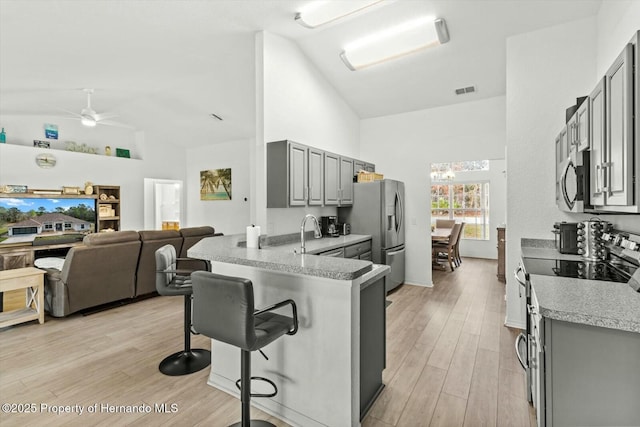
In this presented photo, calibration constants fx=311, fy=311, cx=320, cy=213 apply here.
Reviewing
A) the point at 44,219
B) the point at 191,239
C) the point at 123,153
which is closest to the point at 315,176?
the point at 191,239

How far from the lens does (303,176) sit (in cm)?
385

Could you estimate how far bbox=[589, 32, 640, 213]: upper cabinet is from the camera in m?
1.30

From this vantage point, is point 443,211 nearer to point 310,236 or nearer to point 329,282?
point 310,236

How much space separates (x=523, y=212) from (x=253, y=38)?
146 inches

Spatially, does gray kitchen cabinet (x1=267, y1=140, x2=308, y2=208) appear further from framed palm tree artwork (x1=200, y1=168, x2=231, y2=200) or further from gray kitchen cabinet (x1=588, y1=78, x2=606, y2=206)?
framed palm tree artwork (x1=200, y1=168, x2=231, y2=200)

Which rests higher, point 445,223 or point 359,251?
point 445,223

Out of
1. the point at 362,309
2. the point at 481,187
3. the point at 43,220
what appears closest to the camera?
the point at 362,309

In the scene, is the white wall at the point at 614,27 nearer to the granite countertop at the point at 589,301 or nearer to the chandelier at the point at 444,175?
the granite countertop at the point at 589,301

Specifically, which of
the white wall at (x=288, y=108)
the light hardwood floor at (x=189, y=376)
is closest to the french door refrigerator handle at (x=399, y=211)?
the white wall at (x=288, y=108)

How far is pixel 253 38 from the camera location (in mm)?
3705

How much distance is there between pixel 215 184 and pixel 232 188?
60 cm

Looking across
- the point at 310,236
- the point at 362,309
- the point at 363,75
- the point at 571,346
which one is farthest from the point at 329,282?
the point at 363,75

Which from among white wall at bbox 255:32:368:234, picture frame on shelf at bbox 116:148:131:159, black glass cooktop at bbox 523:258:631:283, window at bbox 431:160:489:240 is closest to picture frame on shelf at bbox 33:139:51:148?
picture frame on shelf at bbox 116:148:131:159

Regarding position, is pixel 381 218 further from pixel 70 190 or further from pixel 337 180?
pixel 70 190
